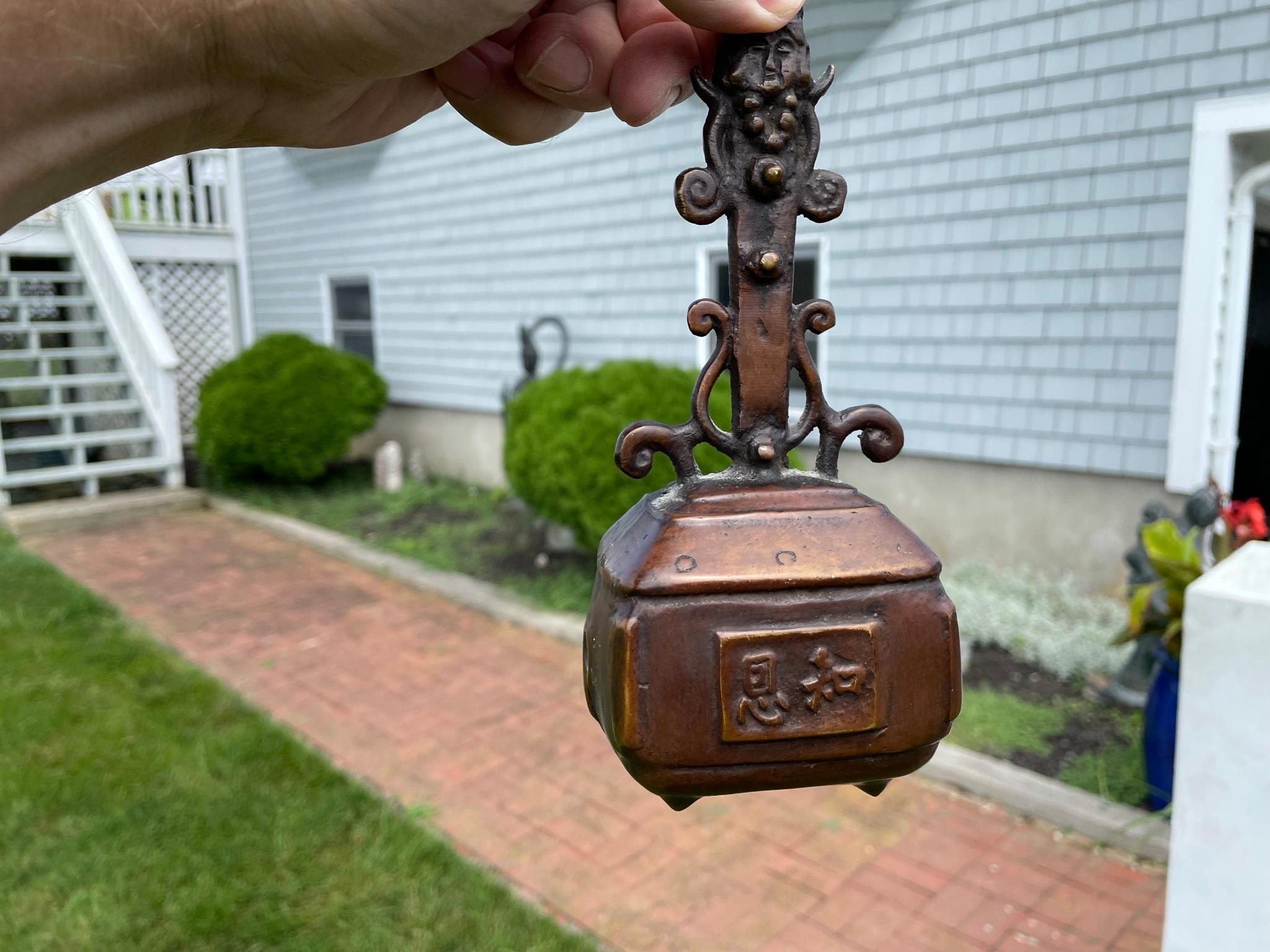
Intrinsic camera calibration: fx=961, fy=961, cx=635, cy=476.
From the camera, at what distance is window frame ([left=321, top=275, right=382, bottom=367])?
1001 cm

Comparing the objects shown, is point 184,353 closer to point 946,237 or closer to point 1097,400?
point 946,237

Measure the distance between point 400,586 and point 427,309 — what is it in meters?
3.70

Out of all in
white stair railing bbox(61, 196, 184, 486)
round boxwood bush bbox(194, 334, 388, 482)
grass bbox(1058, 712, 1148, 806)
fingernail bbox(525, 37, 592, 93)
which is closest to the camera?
fingernail bbox(525, 37, 592, 93)

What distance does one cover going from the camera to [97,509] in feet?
27.5

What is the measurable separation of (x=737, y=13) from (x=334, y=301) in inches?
416

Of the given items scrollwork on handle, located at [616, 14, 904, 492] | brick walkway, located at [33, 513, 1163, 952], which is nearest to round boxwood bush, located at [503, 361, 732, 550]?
brick walkway, located at [33, 513, 1163, 952]

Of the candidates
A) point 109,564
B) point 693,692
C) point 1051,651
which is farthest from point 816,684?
point 109,564

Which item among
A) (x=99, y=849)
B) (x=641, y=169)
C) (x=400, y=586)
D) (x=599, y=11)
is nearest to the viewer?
(x=599, y=11)

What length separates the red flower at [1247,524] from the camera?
11.9ft

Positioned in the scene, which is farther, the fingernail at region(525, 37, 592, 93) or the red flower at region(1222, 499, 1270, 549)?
the red flower at region(1222, 499, 1270, 549)

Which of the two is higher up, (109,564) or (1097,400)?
(1097,400)

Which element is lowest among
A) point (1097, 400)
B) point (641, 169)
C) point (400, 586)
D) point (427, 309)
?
point (400, 586)

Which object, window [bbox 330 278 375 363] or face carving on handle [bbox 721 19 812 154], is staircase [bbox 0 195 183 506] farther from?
face carving on handle [bbox 721 19 812 154]

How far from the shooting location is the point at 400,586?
21.3 ft
